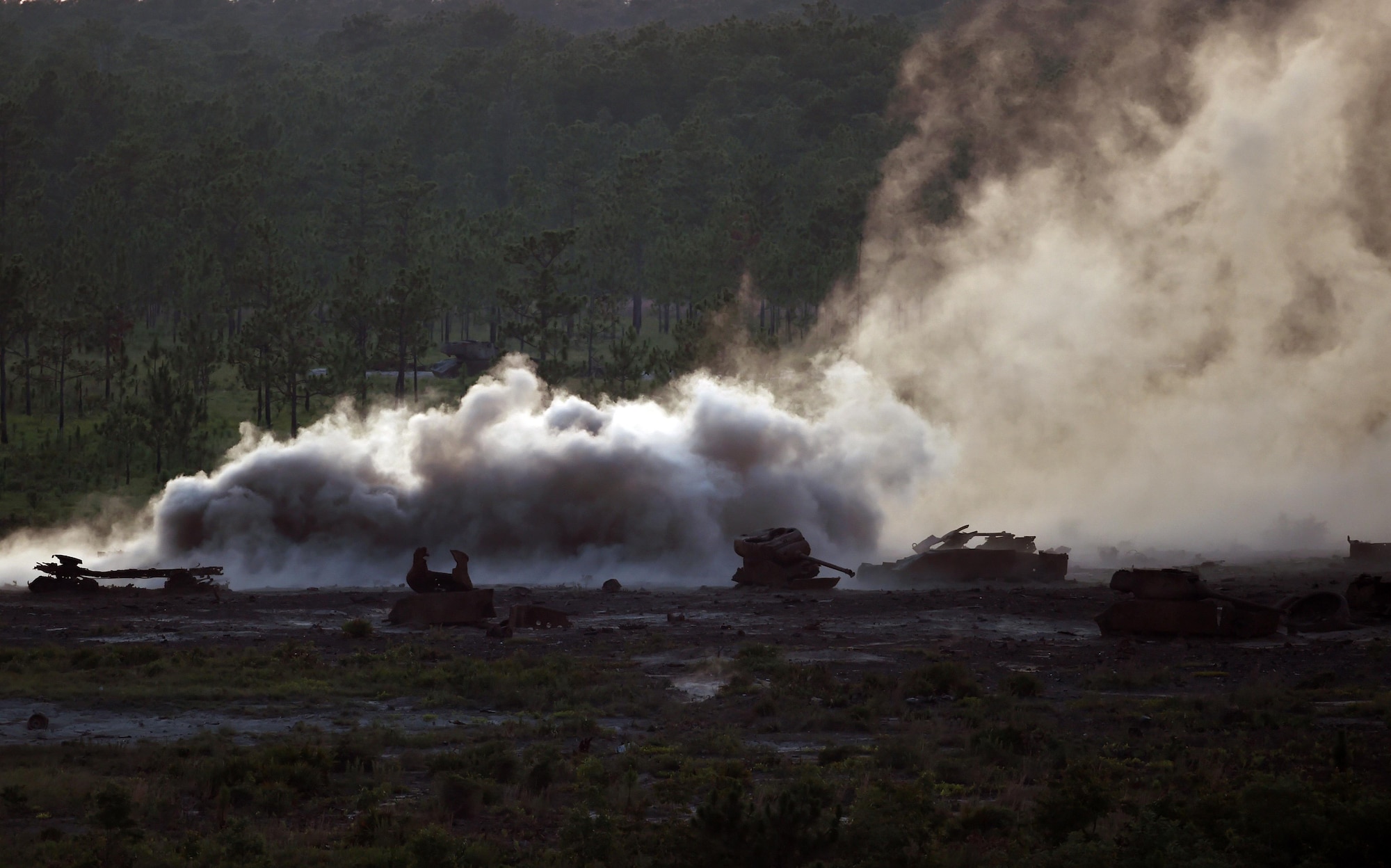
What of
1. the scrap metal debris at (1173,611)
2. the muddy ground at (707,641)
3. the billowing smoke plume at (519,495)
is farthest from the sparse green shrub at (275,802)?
the billowing smoke plume at (519,495)

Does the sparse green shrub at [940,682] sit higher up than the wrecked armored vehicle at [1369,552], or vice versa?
the wrecked armored vehicle at [1369,552]

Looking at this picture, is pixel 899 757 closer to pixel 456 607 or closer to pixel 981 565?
pixel 456 607

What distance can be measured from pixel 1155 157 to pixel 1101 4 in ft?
183

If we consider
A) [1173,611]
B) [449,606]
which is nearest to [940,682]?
[1173,611]

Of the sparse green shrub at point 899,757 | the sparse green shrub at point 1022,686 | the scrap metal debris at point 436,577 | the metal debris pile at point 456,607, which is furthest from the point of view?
the scrap metal debris at point 436,577

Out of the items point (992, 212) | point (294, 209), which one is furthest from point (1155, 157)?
point (294, 209)

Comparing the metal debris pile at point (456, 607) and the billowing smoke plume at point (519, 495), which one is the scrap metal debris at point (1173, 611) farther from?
the billowing smoke plume at point (519, 495)

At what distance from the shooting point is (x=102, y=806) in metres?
18.1

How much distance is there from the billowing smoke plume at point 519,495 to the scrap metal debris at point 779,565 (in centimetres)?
397

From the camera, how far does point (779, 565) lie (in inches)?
1746

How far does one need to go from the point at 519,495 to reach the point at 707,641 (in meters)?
15.8

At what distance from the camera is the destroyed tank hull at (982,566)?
149ft

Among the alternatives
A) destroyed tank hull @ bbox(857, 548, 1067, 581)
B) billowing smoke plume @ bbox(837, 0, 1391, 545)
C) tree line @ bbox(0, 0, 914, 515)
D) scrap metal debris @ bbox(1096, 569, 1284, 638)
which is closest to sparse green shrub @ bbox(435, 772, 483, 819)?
scrap metal debris @ bbox(1096, 569, 1284, 638)

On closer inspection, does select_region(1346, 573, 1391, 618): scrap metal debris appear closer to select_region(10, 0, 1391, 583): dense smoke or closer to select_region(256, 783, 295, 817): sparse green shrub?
select_region(10, 0, 1391, 583): dense smoke
